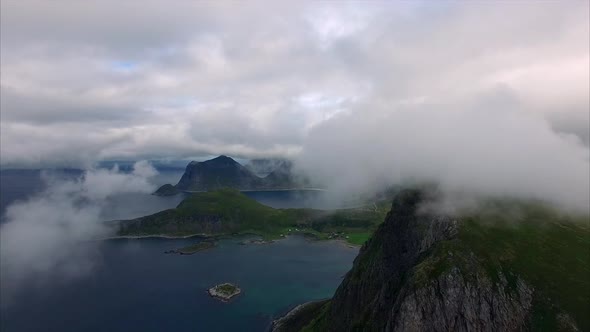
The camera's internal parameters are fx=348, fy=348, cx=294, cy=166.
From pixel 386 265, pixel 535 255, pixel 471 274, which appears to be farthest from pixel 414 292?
pixel 535 255

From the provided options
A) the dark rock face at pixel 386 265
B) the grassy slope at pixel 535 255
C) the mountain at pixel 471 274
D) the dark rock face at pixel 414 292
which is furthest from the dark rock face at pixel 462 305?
the dark rock face at pixel 386 265

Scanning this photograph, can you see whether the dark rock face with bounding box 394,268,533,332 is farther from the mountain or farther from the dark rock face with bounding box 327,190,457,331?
the dark rock face with bounding box 327,190,457,331

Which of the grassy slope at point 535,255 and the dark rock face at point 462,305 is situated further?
the dark rock face at point 462,305

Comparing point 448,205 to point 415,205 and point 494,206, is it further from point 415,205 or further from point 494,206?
point 494,206

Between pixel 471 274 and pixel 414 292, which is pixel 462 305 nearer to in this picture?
pixel 471 274

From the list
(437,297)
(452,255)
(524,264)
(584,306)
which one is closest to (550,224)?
(524,264)

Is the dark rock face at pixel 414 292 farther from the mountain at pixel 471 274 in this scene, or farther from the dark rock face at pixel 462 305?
the mountain at pixel 471 274
